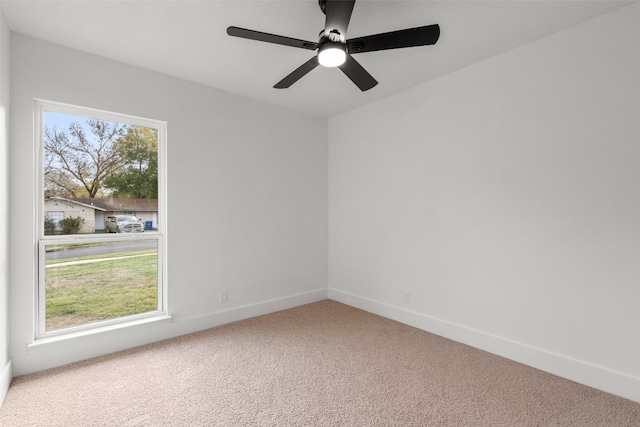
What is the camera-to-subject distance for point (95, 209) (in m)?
2.71

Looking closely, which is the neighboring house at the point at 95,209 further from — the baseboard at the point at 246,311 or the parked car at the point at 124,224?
the baseboard at the point at 246,311

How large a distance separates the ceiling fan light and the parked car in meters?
2.24

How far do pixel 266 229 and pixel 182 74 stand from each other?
1.84 m

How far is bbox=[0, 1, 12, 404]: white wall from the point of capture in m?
2.06

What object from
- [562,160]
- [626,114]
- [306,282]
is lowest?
[306,282]

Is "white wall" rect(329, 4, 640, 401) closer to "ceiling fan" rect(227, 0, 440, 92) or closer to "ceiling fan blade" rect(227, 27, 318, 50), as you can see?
"ceiling fan" rect(227, 0, 440, 92)

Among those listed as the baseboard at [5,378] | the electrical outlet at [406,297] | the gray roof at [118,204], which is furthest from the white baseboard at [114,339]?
the electrical outlet at [406,297]

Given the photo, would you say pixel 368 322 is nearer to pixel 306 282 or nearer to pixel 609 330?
pixel 306 282

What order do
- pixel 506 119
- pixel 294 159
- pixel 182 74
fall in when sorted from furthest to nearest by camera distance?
1. pixel 294 159
2. pixel 182 74
3. pixel 506 119

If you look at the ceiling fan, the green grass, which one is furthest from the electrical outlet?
the green grass

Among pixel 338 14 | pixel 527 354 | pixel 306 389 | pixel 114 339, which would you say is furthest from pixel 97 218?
pixel 527 354

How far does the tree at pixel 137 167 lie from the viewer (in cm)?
284

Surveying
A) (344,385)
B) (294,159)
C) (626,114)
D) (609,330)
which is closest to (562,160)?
(626,114)

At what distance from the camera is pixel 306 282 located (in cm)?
412
